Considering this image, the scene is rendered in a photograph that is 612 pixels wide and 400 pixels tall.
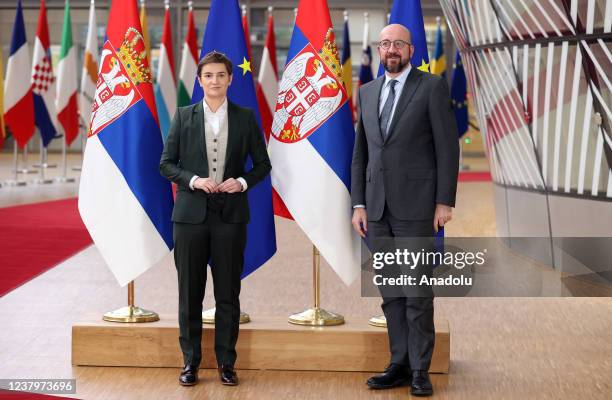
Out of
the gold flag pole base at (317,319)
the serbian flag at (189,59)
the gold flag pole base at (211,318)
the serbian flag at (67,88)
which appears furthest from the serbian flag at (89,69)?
the gold flag pole base at (317,319)

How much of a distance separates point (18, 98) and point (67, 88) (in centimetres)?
124

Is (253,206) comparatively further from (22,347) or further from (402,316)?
(22,347)

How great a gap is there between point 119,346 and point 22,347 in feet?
2.30

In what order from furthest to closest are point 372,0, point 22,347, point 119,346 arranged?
1. point 372,0
2. point 22,347
3. point 119,346

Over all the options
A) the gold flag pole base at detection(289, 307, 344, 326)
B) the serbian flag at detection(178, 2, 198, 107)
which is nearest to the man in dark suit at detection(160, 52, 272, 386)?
the gold flag pole base at detection(289, 307, 344, 326)

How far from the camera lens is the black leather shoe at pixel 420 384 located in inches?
167

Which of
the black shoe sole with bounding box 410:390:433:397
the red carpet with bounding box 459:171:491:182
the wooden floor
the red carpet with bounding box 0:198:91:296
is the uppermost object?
the black shoe sole with bounding box 410:390:433:397

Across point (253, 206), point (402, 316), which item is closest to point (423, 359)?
point (402, 316)

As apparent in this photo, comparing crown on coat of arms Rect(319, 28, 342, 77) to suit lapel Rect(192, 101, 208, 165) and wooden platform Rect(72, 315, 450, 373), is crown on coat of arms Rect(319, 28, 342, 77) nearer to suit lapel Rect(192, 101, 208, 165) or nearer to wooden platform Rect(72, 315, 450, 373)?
suit lapel Rect(192, 101, 208, 165)

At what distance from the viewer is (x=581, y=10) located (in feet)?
22.4

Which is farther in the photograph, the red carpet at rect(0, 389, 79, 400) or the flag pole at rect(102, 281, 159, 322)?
the flag pole at rect(102, 281, 159, 322)

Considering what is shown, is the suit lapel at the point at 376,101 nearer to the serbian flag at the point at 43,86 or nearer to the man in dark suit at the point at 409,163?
the man in dark suit at the point at 409,163

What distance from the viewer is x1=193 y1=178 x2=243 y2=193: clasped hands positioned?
4148 mm

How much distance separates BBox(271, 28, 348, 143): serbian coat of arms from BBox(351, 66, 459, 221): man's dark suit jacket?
55cm
